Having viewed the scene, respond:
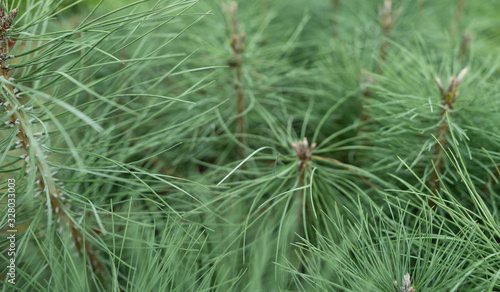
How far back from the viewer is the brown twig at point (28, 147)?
0.31 meters

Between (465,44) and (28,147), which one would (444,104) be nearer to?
(465,44)

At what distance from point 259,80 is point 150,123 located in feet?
0.55

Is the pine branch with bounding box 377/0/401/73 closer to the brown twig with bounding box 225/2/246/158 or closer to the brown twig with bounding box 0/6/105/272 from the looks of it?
the brown twig with bounding box 225/2/246/158

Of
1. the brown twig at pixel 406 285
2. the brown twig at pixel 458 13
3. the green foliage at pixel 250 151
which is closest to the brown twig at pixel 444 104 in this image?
the green foliage at pixel 250 151

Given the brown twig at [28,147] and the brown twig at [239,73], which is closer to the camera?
the brown twig at [28,147]

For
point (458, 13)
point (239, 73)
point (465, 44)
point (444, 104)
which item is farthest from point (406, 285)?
point (458, 13)

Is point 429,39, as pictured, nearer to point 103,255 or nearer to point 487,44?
point 487,44

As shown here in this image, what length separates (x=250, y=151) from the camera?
1.67ft

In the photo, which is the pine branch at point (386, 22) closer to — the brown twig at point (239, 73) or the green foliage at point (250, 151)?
the green foliage at point (250, 151)

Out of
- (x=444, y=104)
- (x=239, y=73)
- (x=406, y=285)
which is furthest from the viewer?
(x=239, y=73)

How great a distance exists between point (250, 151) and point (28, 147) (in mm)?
255

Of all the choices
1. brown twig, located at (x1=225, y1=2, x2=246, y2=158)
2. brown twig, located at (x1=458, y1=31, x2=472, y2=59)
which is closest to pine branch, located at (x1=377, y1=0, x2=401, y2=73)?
brown twig, located at (x1=458, y1=31, x2=472, y2=59)

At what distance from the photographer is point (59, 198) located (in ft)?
1.22

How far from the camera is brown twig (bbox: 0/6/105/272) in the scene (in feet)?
1.01
